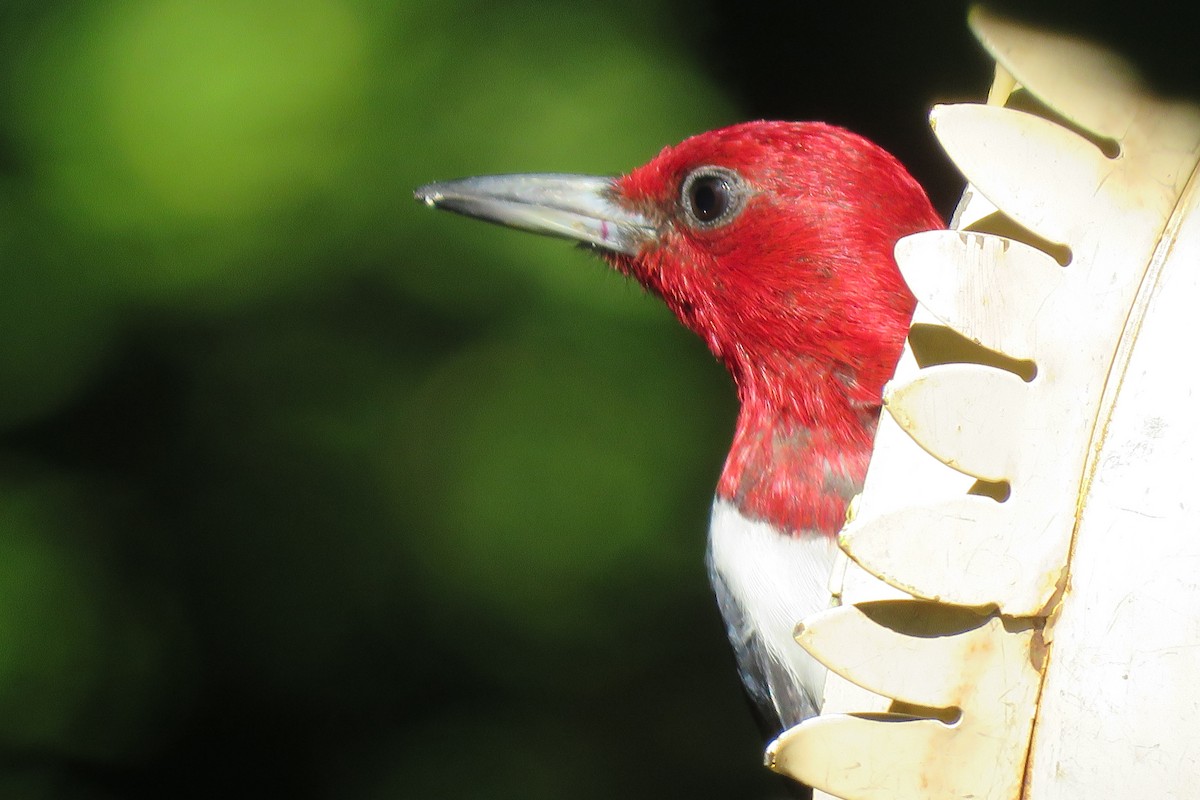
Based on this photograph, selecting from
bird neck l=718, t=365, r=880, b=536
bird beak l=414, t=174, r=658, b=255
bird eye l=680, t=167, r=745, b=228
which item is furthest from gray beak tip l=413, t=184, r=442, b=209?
bird neck l=718, t=365, r=880, b=536

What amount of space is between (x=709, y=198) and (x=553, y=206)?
15cm

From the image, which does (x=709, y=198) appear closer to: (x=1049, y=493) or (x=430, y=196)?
(x=430, y=196)

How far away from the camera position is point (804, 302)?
0.99 metres

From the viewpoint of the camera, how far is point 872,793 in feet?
1.71

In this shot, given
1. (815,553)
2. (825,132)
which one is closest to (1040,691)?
(815,553)

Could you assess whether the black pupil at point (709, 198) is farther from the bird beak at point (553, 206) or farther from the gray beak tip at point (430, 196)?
the gray beak tip at point (430, 196)

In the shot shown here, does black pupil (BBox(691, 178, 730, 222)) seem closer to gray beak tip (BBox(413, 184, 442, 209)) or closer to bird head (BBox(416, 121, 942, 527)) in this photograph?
bird head (BBox(416, 121, 942, 527))

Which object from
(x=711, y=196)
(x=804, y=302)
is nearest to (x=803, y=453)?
(x=804, y=302)

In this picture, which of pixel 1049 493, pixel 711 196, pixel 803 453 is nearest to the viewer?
pixel 1049 493

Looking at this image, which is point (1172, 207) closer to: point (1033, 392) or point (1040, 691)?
point (1033, 392)

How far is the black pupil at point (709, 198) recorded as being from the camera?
1063 millimetres

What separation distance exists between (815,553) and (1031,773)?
421mm

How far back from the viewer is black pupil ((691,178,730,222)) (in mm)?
1063

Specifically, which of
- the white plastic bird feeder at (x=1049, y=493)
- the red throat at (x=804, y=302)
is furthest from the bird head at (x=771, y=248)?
the white plastic bird feeder at (x=1049, y=493)
